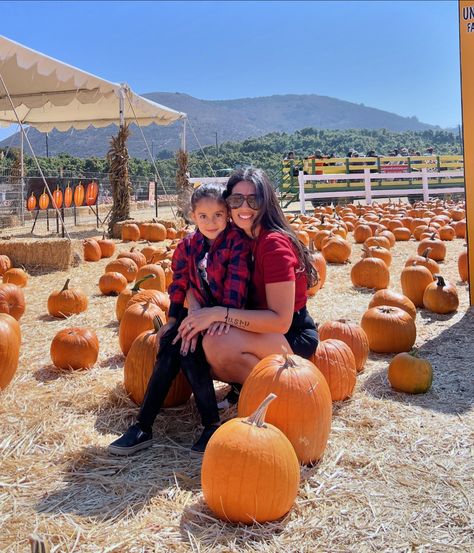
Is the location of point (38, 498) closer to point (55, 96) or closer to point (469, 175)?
point (469, 175)

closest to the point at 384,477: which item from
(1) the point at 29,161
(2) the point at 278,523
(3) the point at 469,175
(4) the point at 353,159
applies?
(2) the point at 278,523

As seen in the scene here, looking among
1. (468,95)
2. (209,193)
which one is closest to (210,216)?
(209,193)

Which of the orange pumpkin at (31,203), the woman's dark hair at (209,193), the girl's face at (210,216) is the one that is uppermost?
the orange pumpkin at (31,203)

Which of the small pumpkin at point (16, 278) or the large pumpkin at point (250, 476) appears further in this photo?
the small pumpkin at point (16, 278)

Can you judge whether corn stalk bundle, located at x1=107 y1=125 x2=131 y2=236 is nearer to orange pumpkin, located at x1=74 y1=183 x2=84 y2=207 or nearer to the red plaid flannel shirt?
orange pumpkin, located at x1=74 y1=183 x2=84 y2=207

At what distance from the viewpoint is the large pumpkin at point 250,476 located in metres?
1.97

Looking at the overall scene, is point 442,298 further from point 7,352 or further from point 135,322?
point 7,352

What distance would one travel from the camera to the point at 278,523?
201 centimetres

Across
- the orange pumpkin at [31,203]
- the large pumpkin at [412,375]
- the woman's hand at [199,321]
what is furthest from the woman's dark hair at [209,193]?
the orange pumpkin at [31,203]

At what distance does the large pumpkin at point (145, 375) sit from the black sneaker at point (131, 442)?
41 centimetres

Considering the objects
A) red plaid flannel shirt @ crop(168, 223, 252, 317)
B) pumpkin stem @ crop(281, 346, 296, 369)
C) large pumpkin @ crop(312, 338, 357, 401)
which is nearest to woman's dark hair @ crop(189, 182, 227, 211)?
red plaid flannel shirt @ crop(168, 223, 252, 317)

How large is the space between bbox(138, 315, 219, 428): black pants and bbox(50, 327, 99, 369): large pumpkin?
125cm

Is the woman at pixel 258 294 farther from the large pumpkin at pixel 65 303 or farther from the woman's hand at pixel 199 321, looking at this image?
the large pumpkin at pixel 65 303

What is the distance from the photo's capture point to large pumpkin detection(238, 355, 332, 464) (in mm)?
2365
